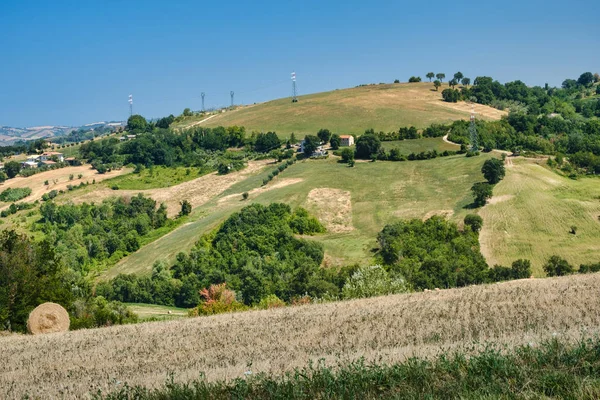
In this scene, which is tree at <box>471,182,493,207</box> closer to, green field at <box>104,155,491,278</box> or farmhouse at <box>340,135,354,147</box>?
green field at <box>104,155,491,278</box>

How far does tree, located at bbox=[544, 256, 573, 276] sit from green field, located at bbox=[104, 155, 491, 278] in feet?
69.4

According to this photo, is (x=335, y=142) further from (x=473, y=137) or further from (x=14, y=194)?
(x=14, y=194)

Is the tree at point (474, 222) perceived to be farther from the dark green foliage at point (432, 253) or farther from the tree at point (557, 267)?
the tree at point (557, 267)

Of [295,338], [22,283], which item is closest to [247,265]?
[22,283]

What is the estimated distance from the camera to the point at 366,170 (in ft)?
409

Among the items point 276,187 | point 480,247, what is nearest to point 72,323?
point 480,247

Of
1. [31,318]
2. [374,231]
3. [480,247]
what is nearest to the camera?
[31,318]

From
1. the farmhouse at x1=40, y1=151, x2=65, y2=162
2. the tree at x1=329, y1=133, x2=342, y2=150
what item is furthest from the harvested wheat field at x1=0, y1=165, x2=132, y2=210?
the tree at x1=329, y1=133, x2=342, y2=150

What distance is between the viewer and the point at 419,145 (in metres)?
137

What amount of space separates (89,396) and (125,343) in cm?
1061

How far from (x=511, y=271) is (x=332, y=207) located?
42.1 meters

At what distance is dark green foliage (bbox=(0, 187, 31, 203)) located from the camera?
13940cm

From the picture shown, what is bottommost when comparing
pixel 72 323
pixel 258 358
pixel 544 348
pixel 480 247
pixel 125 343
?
pixel 480 247

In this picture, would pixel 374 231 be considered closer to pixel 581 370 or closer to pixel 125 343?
pixel 125 343
